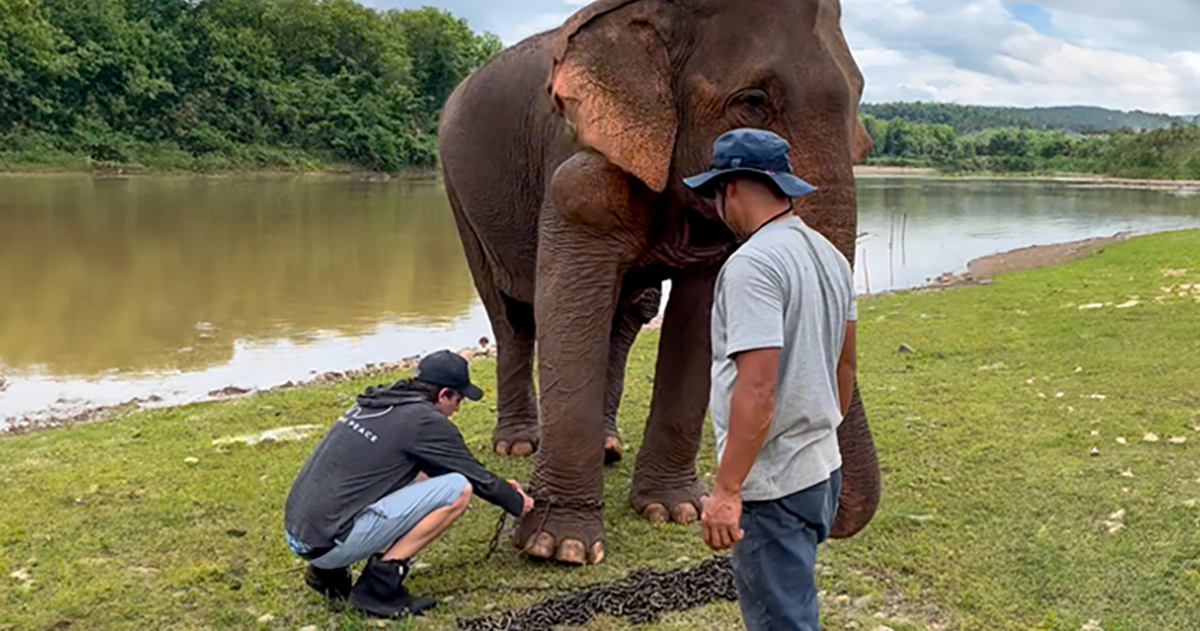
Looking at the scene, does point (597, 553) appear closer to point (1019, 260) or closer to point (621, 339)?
point (621, 339)

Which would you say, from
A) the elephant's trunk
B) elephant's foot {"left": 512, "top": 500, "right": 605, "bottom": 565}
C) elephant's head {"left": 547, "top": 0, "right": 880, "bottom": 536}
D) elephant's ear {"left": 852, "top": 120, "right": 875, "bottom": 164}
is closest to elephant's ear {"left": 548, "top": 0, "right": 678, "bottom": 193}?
elephant's head {"left": 547, "top": 0, "right": 880, "bottom": 536}

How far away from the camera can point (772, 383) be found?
2.65 meters

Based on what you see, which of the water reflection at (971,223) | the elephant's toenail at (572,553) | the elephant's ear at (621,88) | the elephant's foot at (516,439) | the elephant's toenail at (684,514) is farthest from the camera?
the water reflection at (971,223)

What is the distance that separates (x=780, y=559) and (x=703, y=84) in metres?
2.34

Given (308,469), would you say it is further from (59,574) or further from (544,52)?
(544,52)

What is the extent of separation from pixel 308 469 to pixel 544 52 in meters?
2.65

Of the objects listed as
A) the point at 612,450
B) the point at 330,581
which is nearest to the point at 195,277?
the point at 612,450

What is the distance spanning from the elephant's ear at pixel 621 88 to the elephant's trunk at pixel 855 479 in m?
1.40

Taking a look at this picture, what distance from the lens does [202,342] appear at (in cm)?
1302

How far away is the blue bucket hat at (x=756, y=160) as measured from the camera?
275 cm

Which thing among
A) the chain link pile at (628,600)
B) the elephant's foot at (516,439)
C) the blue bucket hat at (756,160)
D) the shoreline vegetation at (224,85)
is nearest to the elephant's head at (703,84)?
the blue bucket hat at (756,160)

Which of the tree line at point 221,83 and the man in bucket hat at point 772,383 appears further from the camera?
the tree line at point 221,83

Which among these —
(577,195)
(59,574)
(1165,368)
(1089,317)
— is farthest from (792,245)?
(1089,317)

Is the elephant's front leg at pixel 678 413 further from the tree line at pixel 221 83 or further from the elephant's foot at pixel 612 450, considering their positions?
the tree line at pixel 221 83
